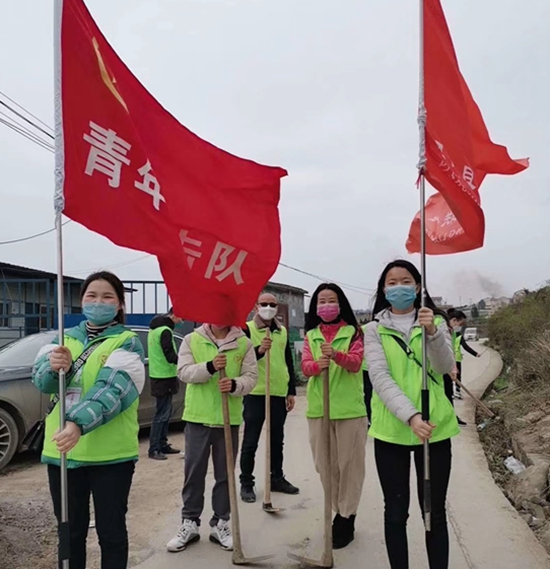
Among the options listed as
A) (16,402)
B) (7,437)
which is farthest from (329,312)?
(7,437)

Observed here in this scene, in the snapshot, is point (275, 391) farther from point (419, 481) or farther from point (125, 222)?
point (125, 222)

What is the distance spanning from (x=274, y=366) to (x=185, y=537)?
1733mm

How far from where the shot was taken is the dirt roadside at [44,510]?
149 inches

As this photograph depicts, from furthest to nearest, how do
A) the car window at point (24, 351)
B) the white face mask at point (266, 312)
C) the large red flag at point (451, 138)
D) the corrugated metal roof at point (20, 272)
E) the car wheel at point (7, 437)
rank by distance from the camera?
1. the corrugated metal roof at point (20, 272)
2. the car window at point (24, 351)
3. the car wheel at point (7, 437)
4. the white face mask at point (266, 312)
5. the large red flag at point (451, 138)

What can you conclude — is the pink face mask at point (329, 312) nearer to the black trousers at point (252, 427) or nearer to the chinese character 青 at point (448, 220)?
the chinese character 青 at point (448, 220)

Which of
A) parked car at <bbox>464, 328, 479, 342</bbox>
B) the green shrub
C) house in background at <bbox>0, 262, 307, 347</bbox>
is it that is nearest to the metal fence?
house in background at <bbox>0, 262, 307, 347</bbox>

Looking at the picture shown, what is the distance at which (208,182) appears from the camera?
3400 mm

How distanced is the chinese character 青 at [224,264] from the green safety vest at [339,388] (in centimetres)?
98

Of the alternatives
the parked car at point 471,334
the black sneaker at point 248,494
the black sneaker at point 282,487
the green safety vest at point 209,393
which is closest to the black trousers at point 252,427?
the black sneaker at point 248,494

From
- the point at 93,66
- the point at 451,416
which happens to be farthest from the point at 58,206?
the point at 451,416

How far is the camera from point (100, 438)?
2.80 metres

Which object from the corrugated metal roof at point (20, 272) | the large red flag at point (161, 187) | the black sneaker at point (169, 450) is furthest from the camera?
the corrugated metal roof at point (20, 272)

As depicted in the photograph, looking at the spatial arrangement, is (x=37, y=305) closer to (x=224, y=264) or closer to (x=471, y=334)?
(x=224, y=264)

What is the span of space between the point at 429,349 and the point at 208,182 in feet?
5.18
